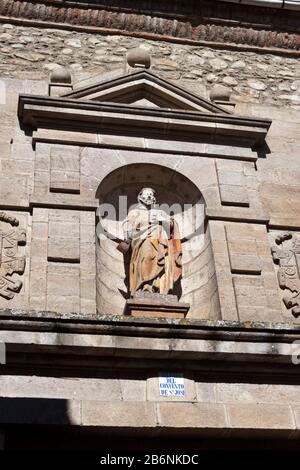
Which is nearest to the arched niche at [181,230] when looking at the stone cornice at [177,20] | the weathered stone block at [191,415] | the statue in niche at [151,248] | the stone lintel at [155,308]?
the statue in niche at [151,248]

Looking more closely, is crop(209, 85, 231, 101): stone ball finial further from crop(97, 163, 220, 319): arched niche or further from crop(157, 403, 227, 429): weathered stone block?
crop(157, 403, 227, 429): weathered stone block

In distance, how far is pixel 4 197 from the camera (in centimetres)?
715

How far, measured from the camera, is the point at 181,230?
778 centimetres

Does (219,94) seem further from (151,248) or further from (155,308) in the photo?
(155,308)

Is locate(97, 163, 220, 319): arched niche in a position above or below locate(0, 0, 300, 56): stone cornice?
below

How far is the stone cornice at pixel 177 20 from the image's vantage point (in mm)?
9016

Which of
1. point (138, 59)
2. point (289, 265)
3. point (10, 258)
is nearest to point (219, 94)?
point (138, 59)

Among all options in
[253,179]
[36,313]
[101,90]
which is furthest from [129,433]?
[101,90]

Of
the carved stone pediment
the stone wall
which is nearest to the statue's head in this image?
the carved stone pediment

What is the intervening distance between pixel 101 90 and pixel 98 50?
0.91 metres

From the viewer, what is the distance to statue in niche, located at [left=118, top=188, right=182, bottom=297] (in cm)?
696

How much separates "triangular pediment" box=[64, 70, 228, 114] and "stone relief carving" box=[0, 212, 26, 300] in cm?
208

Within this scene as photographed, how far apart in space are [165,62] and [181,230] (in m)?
2.37

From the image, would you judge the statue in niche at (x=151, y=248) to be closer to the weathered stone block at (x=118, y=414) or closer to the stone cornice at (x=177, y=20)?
the weathered stone block at (x=118, y=414)
